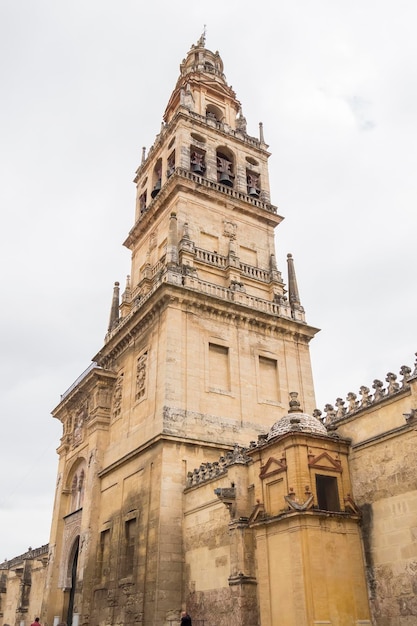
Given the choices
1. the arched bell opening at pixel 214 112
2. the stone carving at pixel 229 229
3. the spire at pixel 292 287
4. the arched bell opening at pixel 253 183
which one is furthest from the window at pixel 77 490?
the arched bell opening at pixel 214 112

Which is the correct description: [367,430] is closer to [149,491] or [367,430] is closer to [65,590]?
[149,491]

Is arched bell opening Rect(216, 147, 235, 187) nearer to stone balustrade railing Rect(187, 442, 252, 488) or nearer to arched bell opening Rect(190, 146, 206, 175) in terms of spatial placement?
arched bell opening Rect(190, 146, 206, 175)

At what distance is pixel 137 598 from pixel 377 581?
9407 mm

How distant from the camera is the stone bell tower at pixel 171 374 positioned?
69.7 feet

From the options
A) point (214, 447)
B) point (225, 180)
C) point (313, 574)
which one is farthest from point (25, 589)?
point (313, 574)

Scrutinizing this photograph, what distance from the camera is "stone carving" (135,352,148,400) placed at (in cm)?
2448

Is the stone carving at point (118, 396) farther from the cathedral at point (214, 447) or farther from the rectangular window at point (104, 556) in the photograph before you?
the rectangular window at point (104, 556)

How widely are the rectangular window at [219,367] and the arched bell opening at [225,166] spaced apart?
10.8 meters

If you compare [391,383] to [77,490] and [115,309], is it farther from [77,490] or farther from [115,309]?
[77,490]

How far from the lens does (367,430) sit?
49.8ft

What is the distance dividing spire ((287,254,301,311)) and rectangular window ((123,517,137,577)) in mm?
12301

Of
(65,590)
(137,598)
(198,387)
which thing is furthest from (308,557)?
(65,590)

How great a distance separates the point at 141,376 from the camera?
24.9 metres

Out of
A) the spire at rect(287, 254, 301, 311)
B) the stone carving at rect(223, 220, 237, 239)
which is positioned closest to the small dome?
Answer: the spire at rect(287, 254, 301, 311)
